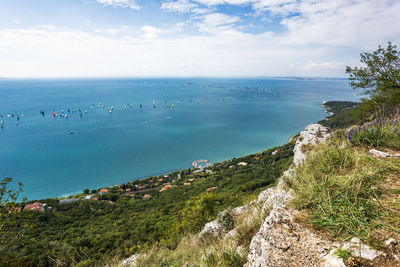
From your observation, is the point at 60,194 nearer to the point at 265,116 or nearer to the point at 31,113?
the point at 31,113

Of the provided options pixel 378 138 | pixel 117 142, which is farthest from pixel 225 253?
pixel 117 142

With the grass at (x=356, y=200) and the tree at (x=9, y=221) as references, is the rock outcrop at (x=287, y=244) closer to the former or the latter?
the grass at (x=356, y=200)

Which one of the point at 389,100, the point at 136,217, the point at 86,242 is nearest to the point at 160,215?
the point at 136,217

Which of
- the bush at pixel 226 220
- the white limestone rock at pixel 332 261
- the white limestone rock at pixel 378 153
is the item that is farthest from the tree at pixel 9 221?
the white limestone rock at pixel 378 153

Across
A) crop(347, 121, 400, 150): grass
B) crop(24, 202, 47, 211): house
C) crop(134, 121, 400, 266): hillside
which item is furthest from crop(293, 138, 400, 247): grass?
crop(24, 202, 47, 211): house

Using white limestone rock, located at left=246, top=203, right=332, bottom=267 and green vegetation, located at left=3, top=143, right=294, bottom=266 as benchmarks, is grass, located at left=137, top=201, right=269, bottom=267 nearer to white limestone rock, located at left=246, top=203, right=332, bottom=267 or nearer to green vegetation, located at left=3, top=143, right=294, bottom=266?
green vegetation, located at left=3, top=143, right=294, bottom=266

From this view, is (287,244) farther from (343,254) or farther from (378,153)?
(378,153)

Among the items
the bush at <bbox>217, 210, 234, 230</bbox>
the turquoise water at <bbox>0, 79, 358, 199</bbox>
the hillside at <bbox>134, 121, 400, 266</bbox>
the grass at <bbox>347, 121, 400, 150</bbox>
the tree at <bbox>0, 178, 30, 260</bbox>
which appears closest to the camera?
the hillside at <bbox>134, 121, 400, 266</bbox>
